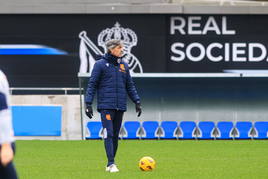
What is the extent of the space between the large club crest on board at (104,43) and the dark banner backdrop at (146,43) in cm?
13

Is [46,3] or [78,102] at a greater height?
[46,3]

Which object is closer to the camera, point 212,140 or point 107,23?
point 212,140

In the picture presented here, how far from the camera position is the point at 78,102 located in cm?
2631

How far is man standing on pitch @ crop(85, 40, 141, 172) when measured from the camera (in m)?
13.5

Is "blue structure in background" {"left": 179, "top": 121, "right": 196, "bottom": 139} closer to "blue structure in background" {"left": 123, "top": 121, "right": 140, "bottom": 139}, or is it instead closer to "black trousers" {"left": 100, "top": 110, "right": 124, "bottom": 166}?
"blue structure in background" {"left": 123, "top": 121, "right": 140, "bottom": 139}

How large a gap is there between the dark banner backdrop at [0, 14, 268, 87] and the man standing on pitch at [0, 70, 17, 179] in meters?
23.4

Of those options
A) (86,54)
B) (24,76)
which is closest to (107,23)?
(86,54)

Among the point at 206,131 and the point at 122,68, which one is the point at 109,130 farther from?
the point at 206,131

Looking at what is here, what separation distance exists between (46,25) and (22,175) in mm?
17333

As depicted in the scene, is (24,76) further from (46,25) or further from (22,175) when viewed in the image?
(22,175)

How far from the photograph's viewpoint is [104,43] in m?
30.6

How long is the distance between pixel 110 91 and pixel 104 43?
56.3ft

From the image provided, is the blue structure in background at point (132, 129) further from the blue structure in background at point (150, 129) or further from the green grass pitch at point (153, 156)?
the green grass pitch at point (153, 156)

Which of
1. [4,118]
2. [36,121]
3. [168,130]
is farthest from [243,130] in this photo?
[4,118]
